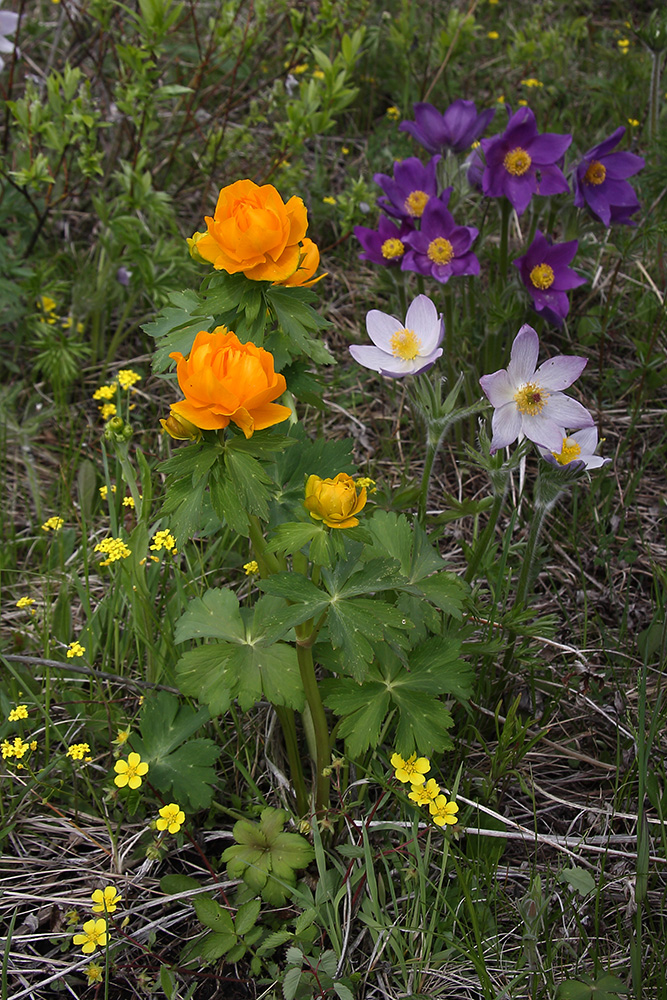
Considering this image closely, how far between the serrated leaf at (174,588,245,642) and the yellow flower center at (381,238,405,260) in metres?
1.44

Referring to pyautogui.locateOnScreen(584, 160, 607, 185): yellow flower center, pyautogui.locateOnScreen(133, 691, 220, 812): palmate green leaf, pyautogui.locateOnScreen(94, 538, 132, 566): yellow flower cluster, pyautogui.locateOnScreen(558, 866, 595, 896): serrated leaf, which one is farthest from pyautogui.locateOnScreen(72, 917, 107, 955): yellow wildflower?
pyautogui.locateOnScreen(584, 160, 607, 185): yellow flower center

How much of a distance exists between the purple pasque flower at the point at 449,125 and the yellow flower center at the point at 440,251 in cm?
45

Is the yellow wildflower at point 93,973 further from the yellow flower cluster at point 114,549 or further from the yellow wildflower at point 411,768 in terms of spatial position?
the yellow flower cluster at point 114,549

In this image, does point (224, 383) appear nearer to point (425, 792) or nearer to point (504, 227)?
point (425, 792)

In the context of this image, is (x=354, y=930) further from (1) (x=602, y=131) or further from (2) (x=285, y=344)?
(1) (x=602, y=131)

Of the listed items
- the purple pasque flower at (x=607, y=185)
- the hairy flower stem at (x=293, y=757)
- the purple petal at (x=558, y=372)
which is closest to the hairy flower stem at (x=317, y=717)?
the hairy flower stem at (x=293, y=757)

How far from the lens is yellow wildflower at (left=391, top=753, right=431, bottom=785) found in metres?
1.56

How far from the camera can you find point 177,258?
2.97 meters

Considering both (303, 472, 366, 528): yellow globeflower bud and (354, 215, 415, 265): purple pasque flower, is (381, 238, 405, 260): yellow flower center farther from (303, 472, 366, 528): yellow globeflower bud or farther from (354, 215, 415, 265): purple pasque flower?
(303, 472, 366, 528): yellow globeflower bud

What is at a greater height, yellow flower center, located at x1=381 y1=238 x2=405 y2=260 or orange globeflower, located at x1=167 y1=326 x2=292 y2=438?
orange globeflower, located at x1=167 y1=326 x2=292 y2=438

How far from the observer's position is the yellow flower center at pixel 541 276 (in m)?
2.47

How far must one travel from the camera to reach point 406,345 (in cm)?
195

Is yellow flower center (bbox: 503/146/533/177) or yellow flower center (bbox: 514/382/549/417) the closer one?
yellow flower center (bbox: 514/382/549/417)

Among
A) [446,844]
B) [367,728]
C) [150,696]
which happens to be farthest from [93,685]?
[446,844]
